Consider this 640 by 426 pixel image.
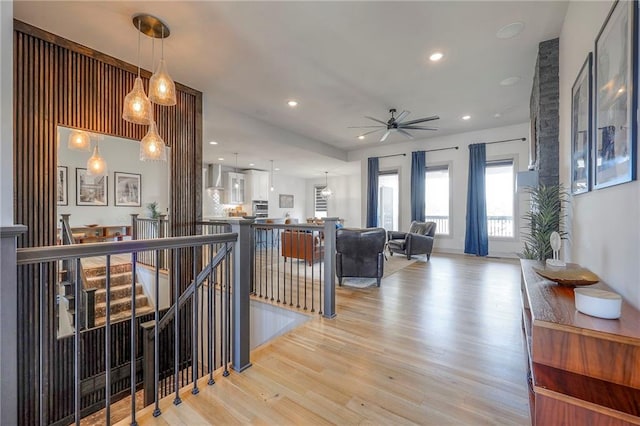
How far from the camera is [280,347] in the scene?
2.38m

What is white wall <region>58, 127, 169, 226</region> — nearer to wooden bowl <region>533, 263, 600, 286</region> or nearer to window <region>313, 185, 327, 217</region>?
wooden bowl <region>533, 263, 600, 286</region>

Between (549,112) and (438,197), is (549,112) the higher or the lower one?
the higher one

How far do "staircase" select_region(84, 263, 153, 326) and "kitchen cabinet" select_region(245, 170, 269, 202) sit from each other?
6119 millimetres

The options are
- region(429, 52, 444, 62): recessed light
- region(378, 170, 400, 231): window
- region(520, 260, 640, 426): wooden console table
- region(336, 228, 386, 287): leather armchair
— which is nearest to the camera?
region(520, 260, 640, 426): wooden console table

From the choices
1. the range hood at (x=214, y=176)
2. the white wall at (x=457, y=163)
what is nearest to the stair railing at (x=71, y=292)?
the range hood at (x=214, y=176)

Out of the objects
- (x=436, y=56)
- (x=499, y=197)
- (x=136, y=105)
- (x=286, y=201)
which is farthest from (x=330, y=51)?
(x=286, y=201)

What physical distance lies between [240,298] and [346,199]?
9.99m

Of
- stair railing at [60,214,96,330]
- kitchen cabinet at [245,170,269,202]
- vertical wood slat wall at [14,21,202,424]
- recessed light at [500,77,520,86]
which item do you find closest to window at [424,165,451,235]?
recessed light at [500,77,520,86]

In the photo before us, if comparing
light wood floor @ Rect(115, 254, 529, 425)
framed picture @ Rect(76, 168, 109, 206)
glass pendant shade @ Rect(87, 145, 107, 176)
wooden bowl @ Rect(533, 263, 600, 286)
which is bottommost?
light wood floor @ Rect(115, 254, 529, 425)

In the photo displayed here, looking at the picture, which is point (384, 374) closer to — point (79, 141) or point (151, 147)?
point (151, 147)

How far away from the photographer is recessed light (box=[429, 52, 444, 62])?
3.32 m

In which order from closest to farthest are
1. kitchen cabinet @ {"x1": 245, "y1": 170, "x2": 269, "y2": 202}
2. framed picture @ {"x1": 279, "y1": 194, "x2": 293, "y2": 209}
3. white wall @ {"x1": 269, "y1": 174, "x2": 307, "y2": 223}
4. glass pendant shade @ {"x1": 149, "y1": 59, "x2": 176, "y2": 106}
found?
glass pendant shade @ {"x1": 149, "y1": 59, "x2": 176, "y2": 106}, kitchen cabinet @ {"x1": 245, "y1": 170, "x2": 269, "y2": 202}, white wall @ {"x1": 269, "y1": 174, "x2": 307, "y2": 223}, framed picture @ {"x1": 279, "y1": 194, "x2": 293, "y2": 209}

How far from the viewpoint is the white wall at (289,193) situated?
11.3m

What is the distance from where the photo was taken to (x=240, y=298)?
2.04 meters
